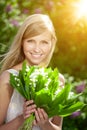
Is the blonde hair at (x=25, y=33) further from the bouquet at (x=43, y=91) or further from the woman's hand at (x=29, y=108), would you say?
the woman's hand at (x=29, y=108)

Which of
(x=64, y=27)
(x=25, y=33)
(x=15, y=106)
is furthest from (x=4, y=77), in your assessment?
(x=64, y=27)

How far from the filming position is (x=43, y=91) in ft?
12.7

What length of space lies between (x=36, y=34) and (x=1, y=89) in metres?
0.41

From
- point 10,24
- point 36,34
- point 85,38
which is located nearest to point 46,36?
point 36,34

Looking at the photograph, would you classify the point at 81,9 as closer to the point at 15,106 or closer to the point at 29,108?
the point at 15,106

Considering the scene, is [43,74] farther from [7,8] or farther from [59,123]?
[7,8]

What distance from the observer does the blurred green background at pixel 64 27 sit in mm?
7551

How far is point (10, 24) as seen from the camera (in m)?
7.47

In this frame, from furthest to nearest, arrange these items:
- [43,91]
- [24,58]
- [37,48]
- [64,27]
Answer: [64,27] < [24,58] < [37,48] < [43,91]

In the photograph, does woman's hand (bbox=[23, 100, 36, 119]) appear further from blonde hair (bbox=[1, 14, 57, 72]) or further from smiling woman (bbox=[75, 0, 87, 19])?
smiling woman (bbox=[75, 0, 87, 19])

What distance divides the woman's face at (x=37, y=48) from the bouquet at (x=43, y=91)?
0.14 m

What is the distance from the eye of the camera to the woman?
4105 millimetres

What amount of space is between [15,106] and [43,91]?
37 centimetres

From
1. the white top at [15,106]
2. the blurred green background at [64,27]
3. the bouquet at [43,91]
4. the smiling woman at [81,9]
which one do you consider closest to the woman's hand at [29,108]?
the bouquet at [43,91]
